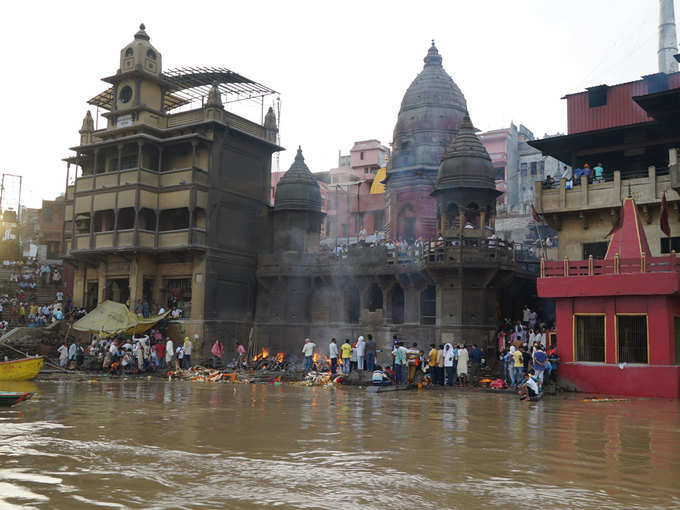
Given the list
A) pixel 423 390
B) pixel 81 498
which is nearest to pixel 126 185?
pixel 423 390

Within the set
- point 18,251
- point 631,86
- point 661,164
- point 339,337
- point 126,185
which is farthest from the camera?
point 18,251

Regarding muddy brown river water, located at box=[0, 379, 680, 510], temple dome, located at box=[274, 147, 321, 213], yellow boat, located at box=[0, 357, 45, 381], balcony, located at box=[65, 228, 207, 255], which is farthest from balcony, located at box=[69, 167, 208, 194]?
muddy brown river water, located at box=[0, 379, 680, 510]

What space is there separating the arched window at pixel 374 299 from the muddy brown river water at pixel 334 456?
1747 centimetres

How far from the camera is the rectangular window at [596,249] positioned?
26.0m

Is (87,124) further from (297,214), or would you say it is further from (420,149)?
(420,149)

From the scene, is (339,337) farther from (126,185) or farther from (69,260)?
(69,260)

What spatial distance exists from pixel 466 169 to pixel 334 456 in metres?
22.8

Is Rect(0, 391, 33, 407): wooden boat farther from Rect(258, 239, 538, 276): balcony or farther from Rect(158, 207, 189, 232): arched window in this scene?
Rect(158, 207, 189, 232): arched window

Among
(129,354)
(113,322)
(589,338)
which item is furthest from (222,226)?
(589,338)

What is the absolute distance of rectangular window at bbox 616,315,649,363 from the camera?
20.6 meters

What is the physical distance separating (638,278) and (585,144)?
9034mm

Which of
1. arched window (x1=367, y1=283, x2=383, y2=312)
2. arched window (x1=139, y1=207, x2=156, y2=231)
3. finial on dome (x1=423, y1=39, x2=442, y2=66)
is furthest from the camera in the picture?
finial on dome (x1=423, y1=39, x2=442, y2=66)

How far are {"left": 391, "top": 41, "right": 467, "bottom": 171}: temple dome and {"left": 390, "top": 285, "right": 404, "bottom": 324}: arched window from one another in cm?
1156

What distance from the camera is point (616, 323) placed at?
69.2 feet
